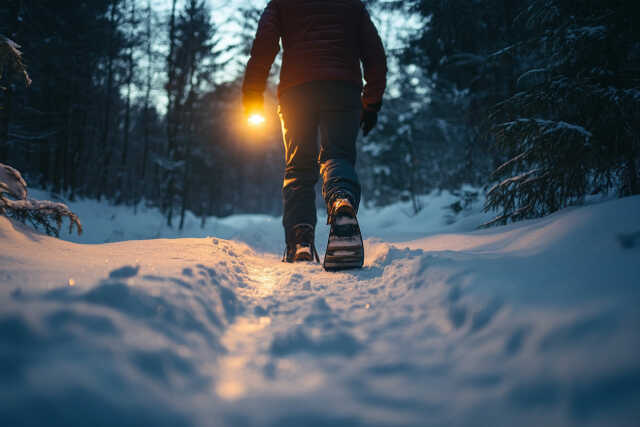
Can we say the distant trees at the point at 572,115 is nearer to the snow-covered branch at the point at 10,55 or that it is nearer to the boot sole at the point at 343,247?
the boot sole at the point at 343,247

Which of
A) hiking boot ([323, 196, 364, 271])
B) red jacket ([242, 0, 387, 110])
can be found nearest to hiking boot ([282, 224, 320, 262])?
hiking boot ([323, 196, 364, 271])

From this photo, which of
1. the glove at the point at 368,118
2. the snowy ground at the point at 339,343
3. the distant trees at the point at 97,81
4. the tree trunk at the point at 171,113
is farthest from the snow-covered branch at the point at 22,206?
the tree trunk at the point at 171,113

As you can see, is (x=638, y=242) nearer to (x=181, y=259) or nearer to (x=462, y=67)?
(x=181, y=259)

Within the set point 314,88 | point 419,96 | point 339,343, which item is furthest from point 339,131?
point 419,96

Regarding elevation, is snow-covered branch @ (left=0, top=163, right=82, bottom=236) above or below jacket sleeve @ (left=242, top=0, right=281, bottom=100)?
below

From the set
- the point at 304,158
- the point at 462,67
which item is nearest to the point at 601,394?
the point at 304,158

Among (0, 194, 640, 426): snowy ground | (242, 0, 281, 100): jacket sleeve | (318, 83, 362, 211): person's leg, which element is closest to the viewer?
(0, 194, 640, 426): snowy ground

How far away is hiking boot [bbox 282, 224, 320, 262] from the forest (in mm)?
1909

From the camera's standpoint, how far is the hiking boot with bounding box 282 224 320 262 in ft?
8.74

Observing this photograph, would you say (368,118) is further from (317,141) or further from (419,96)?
(419,96)

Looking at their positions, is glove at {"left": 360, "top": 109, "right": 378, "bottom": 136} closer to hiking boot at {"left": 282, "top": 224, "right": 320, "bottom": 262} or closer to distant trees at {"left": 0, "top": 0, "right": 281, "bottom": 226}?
hiking boot at {"left": 282, "top": 224, "right": 320, "bottom": 262}

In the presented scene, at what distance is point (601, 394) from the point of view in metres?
0.60

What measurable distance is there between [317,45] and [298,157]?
38.0 inches

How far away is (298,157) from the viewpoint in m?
2.69
